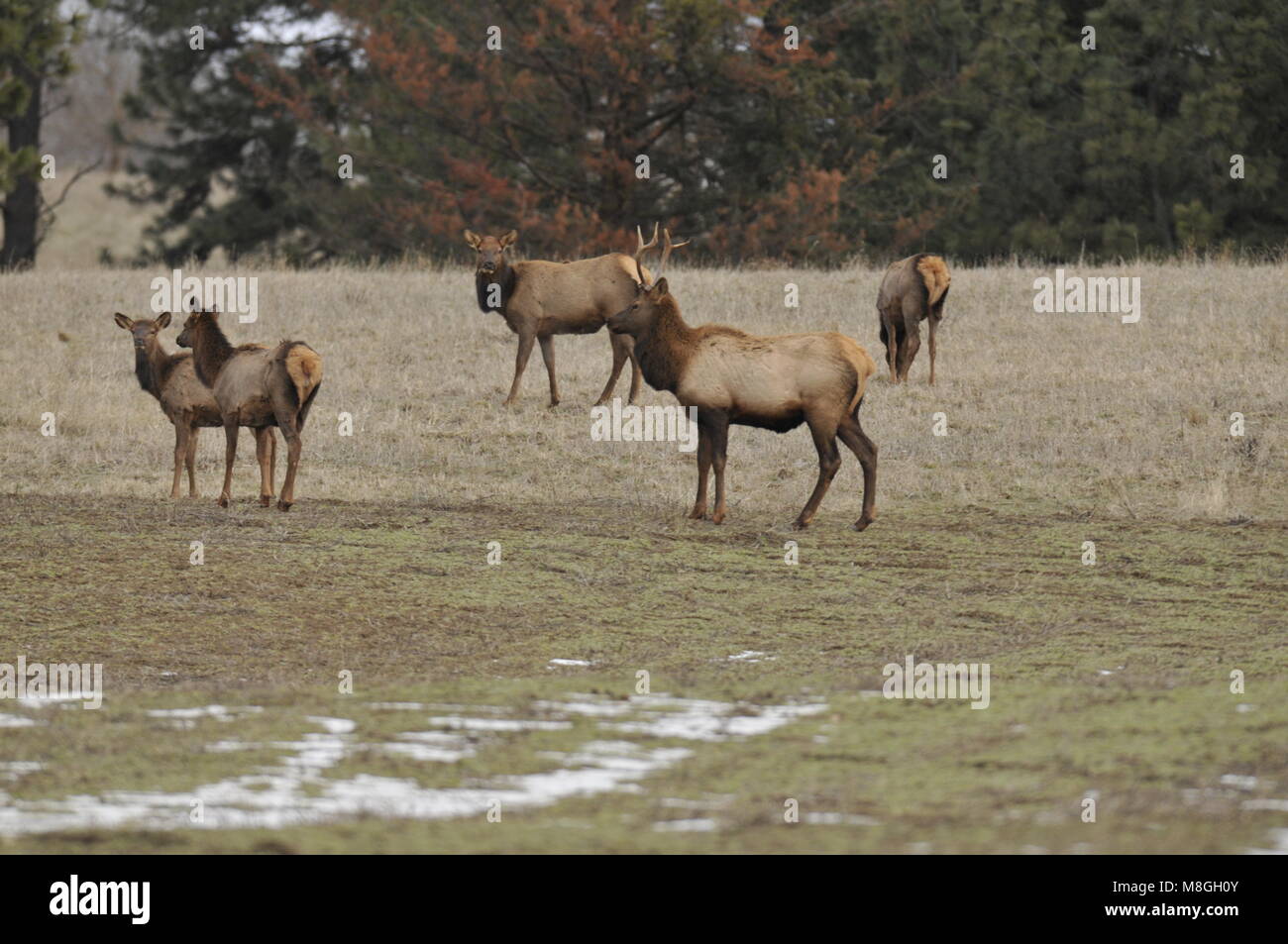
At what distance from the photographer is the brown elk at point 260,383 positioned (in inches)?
540

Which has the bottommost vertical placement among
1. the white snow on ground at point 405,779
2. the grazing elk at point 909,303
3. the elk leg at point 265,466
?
the white snow on ground at point 405,779

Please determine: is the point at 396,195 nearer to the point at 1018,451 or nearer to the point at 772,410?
the point at 1018,451

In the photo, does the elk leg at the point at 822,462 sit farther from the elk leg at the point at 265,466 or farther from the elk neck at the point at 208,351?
the elk neck at the point at 208,351

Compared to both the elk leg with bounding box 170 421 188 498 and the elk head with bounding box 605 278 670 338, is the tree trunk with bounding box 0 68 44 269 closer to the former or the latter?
the elk leg with bounding box 170 421 188 498

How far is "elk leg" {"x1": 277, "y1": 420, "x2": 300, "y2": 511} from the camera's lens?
13773 mm

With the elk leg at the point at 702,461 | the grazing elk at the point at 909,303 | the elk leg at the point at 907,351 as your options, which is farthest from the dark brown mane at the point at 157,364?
the elk leg at the point at 907,351

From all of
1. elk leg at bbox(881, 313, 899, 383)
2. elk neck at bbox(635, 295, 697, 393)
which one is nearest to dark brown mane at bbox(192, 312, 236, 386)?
elk neck at bbox(635, 295, 697, 393)

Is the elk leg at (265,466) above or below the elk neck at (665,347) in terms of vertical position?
below

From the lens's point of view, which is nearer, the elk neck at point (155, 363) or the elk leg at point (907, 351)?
the elk neck at point (155, 363)

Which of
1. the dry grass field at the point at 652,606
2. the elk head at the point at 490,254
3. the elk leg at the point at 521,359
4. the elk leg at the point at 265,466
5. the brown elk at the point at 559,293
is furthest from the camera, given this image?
the elk leg at the point at 521,359

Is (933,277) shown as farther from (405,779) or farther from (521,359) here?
(405,779)

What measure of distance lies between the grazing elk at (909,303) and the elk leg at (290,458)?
26.1 feet

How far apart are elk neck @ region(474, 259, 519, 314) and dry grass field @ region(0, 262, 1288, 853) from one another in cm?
122

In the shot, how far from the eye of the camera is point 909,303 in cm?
2008
